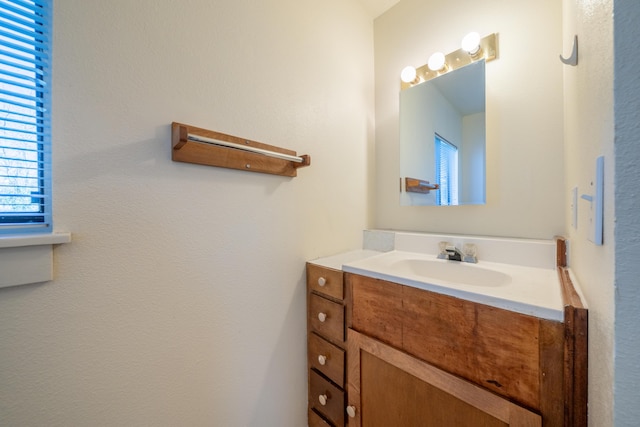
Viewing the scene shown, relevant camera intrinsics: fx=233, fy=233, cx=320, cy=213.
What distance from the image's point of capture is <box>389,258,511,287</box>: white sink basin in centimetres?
91

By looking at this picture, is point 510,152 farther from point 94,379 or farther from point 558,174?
point 94,379

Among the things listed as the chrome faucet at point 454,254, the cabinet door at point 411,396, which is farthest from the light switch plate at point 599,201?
the chrome faucet at point 454,254

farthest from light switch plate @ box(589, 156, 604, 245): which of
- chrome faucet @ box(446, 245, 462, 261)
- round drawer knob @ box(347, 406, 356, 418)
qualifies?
round drawer knob @ box(347, 406, 356, 418)

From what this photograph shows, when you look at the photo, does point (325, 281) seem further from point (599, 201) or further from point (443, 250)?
point (599, 201)

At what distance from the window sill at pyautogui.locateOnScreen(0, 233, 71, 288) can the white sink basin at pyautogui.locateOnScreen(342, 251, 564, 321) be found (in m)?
0.85

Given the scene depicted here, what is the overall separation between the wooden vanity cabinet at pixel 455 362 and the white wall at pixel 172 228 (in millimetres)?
356

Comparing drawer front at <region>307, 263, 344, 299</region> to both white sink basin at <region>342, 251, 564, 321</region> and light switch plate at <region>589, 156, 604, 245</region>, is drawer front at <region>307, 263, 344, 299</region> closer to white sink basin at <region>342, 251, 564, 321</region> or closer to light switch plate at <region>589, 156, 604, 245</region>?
white sink basin at <region>342, 251, 564, 321</region>

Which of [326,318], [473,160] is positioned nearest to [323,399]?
[326,318]

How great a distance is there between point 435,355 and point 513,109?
1.09 metres

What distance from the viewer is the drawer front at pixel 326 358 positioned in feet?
3.16

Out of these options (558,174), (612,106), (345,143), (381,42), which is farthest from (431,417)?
(381,42)

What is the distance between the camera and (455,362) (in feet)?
2.23

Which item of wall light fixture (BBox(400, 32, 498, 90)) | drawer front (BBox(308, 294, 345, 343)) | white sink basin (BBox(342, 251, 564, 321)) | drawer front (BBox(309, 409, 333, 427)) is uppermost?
wall light fixture (BBox(400, 32, 498, 90))

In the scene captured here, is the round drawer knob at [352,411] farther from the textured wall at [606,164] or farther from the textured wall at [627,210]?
the textured wall at [627,210]
